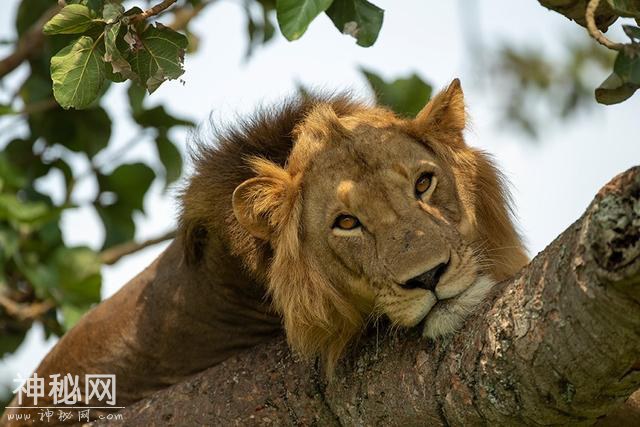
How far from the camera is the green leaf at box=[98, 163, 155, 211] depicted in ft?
26.0

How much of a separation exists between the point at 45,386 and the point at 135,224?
1.71 metres

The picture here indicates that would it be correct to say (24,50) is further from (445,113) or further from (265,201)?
(445,113)

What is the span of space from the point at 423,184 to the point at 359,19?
1153 millimetres

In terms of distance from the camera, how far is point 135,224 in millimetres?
8062

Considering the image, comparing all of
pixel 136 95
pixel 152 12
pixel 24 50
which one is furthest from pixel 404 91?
pixel 152 12

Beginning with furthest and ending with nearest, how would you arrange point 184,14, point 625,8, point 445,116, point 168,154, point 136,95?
point 168,154 < point 184,14 < point 136,95 < point 445,116 < point 625,8

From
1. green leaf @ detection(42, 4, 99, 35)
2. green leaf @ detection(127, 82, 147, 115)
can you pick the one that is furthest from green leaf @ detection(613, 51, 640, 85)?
green leaf @ detection(127, 82, 147, 115)

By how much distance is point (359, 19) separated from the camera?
392 cm

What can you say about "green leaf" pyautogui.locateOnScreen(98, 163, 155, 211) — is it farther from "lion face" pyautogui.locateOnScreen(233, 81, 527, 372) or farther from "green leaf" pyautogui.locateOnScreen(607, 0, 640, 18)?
"green leaf" pyautogui.locateOnScreen(607, 0, 640, 18)

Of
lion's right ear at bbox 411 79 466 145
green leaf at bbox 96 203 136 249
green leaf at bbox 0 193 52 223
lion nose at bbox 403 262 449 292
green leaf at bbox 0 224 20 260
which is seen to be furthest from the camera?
green leaf at bbox 96 203 136 249

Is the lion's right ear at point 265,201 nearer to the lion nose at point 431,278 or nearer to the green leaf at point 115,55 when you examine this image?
the lion nose at point 431,278

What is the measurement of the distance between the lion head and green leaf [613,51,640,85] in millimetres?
1223

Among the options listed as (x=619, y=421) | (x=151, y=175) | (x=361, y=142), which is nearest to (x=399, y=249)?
(x=361, y=142)

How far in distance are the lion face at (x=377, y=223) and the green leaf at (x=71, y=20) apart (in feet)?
4.38
